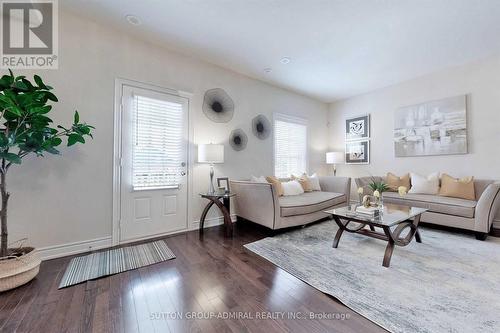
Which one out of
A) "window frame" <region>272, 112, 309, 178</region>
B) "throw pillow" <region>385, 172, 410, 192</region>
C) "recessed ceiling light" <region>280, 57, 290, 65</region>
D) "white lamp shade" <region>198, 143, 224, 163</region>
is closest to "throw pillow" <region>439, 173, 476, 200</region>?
"throw pillow" <region>385, 172, 410, 192</region>

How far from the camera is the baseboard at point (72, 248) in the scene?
2221 mm

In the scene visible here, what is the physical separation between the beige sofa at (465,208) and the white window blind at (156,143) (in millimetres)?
3795

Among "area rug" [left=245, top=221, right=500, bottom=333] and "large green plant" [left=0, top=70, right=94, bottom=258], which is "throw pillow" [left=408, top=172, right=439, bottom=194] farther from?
"large green plant" [left=0, top=70, right=94, bottom=258]

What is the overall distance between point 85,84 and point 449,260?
15.0ft

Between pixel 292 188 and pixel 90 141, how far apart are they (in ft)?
10.1

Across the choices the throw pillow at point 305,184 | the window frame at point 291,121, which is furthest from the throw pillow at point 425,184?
the window frame at point 291,121

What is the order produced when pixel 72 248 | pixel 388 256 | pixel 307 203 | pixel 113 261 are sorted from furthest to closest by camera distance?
pixel 307 203, pixel 72 248, pixel 113 261, pixel 388 256

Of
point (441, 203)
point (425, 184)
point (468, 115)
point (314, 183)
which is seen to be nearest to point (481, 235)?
point (441, 203)

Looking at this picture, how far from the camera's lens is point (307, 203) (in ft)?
10.3

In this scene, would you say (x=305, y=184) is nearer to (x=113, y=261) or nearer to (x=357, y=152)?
(x=357, y=152)

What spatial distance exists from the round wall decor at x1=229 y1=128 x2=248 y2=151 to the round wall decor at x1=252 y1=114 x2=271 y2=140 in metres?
0.28

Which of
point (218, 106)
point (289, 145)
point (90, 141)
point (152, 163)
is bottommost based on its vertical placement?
point (152, 163)

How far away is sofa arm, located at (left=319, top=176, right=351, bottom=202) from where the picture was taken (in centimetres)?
399

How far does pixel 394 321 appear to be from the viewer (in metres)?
1.33
